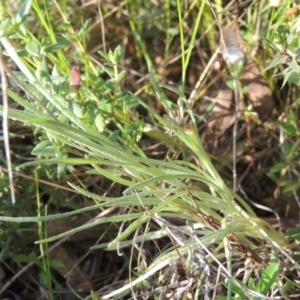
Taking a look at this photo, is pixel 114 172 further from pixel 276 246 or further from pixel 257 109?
pixel 257 109

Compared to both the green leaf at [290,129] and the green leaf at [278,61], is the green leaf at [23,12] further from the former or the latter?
the green leaf at [290,129]

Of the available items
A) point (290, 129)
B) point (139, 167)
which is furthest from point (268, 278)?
point (290, 129)

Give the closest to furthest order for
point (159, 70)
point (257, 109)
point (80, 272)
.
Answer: point (80, 272), point (257, 109), point (159, 70)

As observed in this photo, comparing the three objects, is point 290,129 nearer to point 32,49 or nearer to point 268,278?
point 268,278

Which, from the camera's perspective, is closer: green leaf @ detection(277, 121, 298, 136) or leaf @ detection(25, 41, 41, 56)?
leaf @ detection(25, 41, 41, 56)

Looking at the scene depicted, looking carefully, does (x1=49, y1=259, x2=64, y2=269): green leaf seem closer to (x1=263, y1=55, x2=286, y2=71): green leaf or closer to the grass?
the grass

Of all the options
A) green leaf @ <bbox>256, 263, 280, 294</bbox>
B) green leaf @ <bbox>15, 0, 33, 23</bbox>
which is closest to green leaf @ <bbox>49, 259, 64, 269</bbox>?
green leaf @ <bbox>256, 263, 280, 294</bbox>

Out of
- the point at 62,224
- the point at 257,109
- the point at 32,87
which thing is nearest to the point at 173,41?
the point at 257,109
